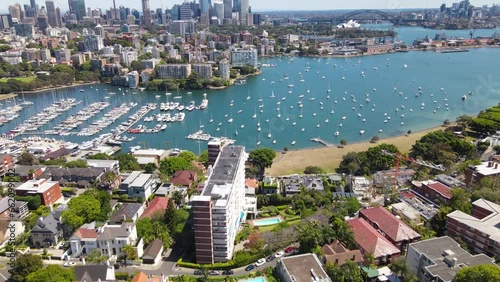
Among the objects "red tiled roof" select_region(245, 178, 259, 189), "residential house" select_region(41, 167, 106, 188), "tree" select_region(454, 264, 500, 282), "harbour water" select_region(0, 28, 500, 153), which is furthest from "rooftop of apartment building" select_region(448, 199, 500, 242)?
"residential house" select_region(41, 167, 106, 188)

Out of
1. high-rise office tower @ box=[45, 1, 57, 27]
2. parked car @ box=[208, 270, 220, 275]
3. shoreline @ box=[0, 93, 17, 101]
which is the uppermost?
high-rise office tower @ box=[45, 1, 57, 27]

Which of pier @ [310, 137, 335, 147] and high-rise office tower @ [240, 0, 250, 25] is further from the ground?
high-rise office tower @ [240, 0, 250, 25]

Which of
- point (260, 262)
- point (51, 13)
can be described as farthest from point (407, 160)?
point (51, 13)

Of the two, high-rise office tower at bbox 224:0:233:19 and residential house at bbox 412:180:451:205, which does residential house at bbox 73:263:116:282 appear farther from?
high-rise office tower at bbox 224:0:233:19

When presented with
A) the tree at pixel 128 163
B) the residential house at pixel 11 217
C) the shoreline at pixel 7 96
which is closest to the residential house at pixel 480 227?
the tree at pixel 128 163

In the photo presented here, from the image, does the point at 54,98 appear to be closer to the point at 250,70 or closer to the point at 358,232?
the point at 250,70
